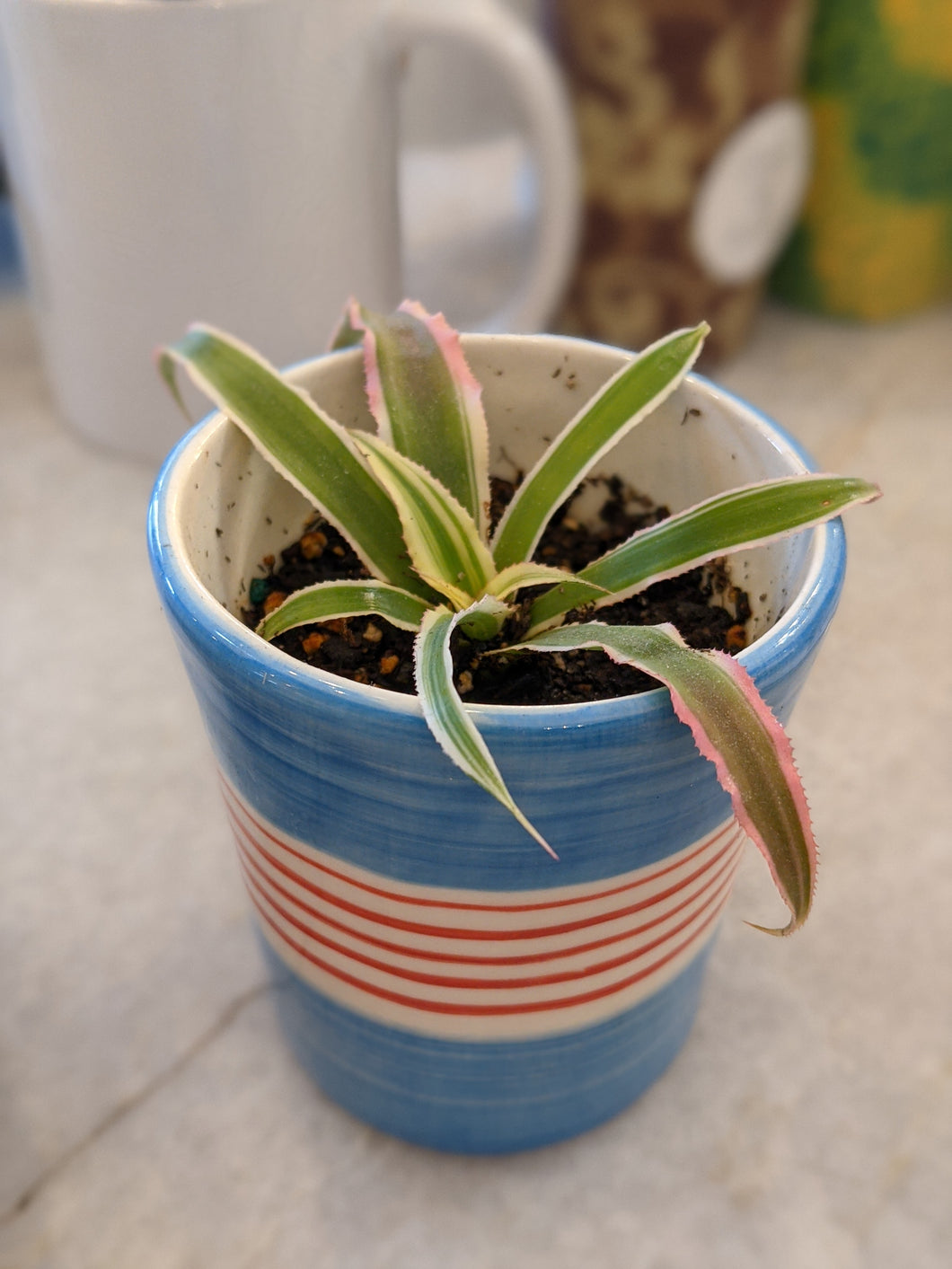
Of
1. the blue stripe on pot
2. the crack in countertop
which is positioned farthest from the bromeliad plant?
the crack in countertop

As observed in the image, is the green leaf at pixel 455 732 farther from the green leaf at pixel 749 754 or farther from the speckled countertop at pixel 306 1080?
the speckled countertop at pixel 306 1080

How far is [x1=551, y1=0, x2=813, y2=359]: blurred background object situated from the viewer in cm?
72

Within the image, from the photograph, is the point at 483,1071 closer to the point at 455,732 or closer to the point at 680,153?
the point at 455,732

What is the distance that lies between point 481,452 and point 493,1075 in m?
0.23

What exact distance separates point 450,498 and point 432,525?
0.01 metres

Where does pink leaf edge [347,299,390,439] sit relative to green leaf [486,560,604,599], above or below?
above

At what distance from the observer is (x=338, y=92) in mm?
643

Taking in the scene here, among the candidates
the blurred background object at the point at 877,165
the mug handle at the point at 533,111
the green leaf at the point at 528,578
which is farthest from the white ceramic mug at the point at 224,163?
the green leaf at the point at 528,578

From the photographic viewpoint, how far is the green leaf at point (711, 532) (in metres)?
0.33

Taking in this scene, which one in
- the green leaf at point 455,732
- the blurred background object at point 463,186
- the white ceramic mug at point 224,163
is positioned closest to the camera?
the green leaf at point 455,732

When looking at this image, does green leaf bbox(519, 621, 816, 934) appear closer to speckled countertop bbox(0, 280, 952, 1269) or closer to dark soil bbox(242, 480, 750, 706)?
dark soil bbox(242, 480, 750, 706)

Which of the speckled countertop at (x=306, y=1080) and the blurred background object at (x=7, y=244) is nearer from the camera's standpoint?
the speckled countertop at (x=306, y=1080)

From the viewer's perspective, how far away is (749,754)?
289 mm

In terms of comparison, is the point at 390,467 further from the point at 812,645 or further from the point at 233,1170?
the point at 233,1170
